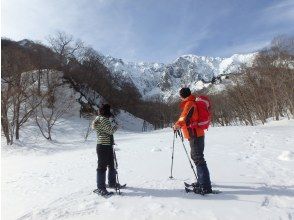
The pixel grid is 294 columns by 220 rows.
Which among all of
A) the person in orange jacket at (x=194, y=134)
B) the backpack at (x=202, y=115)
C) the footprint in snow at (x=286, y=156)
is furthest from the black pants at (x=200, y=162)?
the footprint in snow at (x=286, y=156)

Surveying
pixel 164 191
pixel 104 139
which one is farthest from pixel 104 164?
pixel 164 191

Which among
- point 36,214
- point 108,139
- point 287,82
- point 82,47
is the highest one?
point 82,47

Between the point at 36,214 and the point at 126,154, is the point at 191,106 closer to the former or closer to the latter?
the point at 36,214

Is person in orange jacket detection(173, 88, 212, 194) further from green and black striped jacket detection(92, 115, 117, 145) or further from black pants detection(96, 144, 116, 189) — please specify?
black pants detection(96, 144, 116, 189)

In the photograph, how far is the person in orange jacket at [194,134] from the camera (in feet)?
26.6

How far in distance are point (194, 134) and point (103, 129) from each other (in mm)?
2167

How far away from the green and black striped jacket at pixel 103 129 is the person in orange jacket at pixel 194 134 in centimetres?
169

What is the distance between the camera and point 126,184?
9.65 metres

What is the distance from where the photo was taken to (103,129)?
8.97 meters

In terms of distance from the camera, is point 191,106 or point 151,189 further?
point 151,189

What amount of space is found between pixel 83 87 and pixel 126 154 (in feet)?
174

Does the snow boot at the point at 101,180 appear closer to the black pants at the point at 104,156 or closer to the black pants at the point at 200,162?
the black pants at the point at 104,156

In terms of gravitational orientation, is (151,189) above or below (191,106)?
below

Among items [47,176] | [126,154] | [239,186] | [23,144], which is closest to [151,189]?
[239,186]
